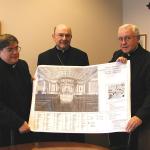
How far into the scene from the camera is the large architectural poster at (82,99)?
7.56 ft

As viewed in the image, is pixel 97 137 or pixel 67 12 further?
pixel 67 12

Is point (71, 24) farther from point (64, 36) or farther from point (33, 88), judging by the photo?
point (33, 88)

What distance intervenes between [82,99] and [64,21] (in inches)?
57.5

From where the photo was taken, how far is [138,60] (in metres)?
2.48

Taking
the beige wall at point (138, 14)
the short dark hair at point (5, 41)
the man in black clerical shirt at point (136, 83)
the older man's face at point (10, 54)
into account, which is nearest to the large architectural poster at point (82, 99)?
the man in black clerical shirt at point (136, 83)

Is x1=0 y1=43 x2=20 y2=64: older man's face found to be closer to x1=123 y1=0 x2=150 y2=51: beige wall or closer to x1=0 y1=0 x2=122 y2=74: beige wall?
x1=0 y1=0 x2=122 y2=74: beige wall

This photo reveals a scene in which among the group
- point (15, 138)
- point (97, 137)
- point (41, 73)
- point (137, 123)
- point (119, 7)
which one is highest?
point (119, 7)

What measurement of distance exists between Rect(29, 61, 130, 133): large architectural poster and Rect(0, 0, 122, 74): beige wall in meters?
0.89

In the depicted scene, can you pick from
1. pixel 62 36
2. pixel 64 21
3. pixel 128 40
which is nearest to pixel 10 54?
pixel 62 36

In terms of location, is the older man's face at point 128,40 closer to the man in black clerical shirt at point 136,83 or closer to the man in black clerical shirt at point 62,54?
the man in black clerical shirt at point 136,83

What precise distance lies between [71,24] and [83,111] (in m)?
1.58

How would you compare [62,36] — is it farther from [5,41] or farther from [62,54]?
[5,41]

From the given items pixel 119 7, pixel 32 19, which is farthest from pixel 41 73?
pixel 119 7

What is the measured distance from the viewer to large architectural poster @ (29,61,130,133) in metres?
2.30
